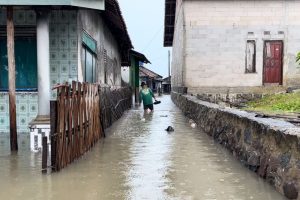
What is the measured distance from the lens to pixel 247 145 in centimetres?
744

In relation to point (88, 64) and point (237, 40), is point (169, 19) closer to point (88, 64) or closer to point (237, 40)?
point (237, 40)

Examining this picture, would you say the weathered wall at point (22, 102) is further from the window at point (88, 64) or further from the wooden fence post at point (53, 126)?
the wooden fence post at point (53, 126)

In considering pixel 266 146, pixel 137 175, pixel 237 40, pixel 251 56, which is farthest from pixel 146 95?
pixel 266 146

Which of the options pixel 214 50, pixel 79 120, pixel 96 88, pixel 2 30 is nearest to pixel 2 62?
pixel 2 30

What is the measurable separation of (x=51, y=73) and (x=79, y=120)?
2704mm

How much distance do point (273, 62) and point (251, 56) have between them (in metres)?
1.25

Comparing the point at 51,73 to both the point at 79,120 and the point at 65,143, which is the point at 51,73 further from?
the point at 65,143

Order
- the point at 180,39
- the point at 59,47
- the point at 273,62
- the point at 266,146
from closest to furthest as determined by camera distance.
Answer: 1. the point at 266,146
2. the point at 59,47
3. the point at 273,62
4. the point at 180,39

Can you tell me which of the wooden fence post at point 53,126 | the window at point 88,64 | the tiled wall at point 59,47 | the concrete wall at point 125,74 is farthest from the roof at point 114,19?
the concrete wall at point 125,74

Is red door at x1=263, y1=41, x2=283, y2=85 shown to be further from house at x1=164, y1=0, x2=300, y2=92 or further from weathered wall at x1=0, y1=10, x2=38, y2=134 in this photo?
weathered wall at x1=0, y1=10, x2=38, y2=134

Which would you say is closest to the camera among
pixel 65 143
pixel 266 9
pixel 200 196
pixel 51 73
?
pixel 200 196

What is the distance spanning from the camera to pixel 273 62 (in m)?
21.4

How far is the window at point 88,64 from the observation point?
455 inches

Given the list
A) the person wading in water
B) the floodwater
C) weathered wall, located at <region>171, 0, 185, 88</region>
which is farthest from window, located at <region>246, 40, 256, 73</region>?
the floodwater
